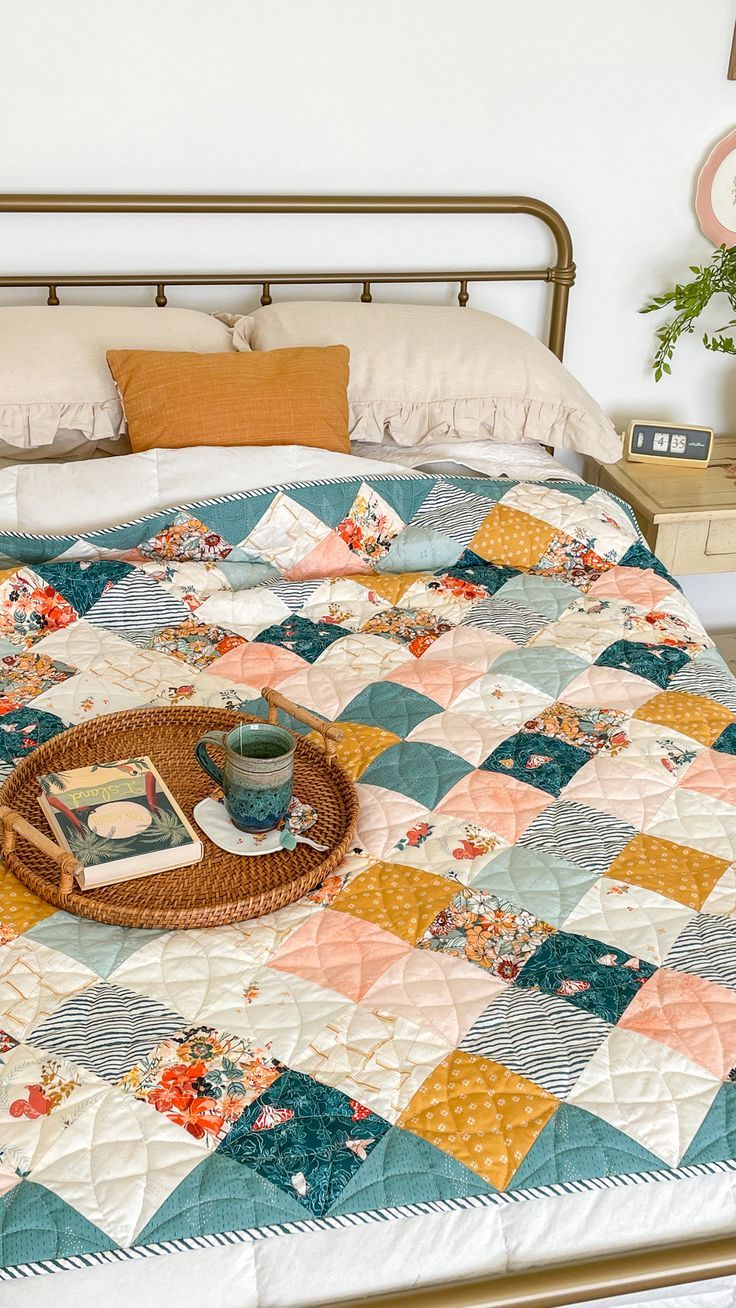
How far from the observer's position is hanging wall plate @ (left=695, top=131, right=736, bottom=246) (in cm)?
285

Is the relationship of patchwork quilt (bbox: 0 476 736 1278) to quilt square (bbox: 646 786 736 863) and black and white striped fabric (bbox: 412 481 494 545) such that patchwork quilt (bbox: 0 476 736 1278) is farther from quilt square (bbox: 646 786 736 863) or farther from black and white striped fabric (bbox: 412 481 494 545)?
black and white striped fabric (bbox: 412 481 494 545)

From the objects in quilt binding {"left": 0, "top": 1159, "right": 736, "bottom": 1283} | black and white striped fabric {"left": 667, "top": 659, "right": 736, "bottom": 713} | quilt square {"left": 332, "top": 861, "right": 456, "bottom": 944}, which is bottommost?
quilt binding {"left": 0, "top": 1159, "right": 736, "bottom": 1283}

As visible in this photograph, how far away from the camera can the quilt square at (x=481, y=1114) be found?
40.8 inches

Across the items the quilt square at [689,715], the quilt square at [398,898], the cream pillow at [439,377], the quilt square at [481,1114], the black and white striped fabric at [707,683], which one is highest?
the cream pillow at [439,377]

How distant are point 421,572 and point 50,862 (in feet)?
3.23

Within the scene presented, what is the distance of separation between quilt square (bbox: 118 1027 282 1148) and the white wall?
202 cm

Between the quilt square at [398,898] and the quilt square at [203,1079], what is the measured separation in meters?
0.22

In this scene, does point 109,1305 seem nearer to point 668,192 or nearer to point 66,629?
point 66,629

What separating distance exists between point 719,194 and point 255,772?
2223 millimetres

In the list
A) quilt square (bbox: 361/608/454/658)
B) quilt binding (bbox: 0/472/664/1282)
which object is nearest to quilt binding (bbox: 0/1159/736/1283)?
quilt binding (bbox: 0/472/664/1282)

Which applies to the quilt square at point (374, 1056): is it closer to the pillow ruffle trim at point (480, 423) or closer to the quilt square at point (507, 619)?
the quilt square at point (507, 619)

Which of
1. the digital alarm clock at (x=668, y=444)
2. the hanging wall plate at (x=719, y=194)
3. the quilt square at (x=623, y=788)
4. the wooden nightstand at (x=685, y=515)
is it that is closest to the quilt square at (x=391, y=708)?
the quilt square at (x=623, y=788)

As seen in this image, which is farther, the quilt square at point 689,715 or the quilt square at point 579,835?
the quilt square at point 689,715

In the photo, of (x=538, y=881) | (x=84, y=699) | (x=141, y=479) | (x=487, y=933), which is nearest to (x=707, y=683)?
(x=538, y=881)
